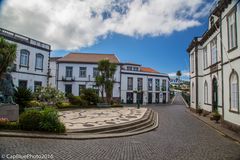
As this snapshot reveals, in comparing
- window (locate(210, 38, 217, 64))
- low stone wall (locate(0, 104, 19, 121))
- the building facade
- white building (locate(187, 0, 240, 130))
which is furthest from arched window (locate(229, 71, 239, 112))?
the building facade

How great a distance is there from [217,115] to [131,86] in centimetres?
2558

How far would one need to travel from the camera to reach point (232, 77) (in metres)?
10.4

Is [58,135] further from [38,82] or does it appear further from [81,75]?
[81,75]

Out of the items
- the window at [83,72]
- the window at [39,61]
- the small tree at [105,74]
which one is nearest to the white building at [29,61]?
the window at [39,61]

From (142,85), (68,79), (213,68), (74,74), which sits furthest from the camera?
Answer: (142,85)

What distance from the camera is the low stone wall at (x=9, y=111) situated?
9.41m

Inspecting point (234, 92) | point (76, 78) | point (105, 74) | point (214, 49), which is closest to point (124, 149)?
point (234, 92)

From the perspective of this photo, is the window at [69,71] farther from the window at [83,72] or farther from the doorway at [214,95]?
the doorway at [214,95]

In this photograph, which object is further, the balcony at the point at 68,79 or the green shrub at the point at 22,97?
the balcony at the point at 68,79

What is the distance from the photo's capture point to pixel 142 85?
39.8 meters

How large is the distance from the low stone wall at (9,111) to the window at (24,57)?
620 inches

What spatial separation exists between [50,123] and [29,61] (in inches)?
769

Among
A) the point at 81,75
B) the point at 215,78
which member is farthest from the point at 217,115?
the point at 81,75

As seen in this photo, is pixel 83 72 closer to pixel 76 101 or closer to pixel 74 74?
pixel 74 74
